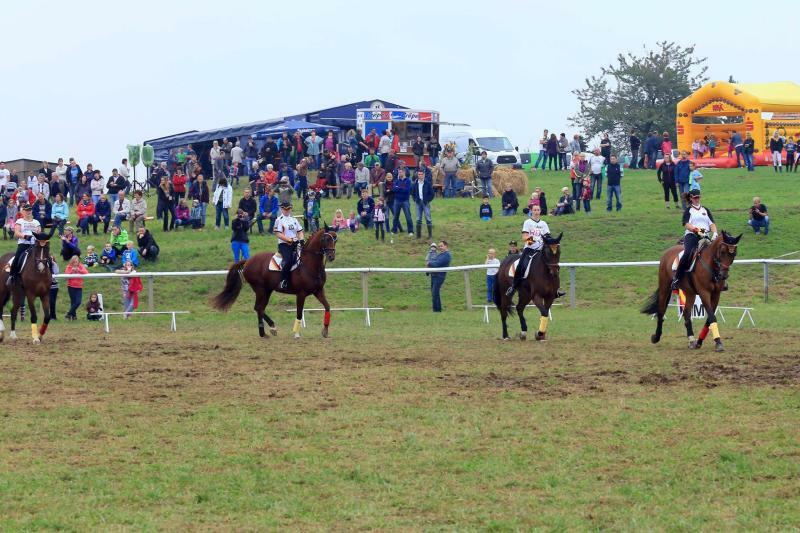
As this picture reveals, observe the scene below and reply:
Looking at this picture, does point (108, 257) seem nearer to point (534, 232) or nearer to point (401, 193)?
point (401, 193)

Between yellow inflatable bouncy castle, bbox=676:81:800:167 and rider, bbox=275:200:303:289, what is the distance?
32343 mm

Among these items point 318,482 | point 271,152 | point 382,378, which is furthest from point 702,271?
point 271,152

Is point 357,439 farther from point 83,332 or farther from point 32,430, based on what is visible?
point 83,332

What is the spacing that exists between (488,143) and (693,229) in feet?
114

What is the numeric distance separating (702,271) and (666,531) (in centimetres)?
1106

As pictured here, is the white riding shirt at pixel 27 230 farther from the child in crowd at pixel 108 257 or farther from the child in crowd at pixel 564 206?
the child in crowd at pixel 564 206

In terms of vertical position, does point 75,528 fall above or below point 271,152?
below

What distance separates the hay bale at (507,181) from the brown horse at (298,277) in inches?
822

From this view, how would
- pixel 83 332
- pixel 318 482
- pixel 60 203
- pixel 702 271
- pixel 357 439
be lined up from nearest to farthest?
pixel 318 482
pixel 357 439
pixel 702 271
pixel 83 332
pixel 60 203

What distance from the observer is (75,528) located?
30.2 feet

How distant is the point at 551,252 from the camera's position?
20859 mm

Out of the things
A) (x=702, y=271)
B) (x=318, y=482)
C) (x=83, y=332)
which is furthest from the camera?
(x=83, y=332)

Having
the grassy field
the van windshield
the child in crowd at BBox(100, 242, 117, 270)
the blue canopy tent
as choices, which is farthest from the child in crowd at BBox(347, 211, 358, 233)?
the van windshield

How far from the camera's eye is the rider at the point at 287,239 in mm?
22469
